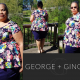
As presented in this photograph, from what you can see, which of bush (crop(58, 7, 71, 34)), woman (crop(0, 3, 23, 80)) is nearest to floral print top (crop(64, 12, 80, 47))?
bush (crop(58, 7, 71, 34))

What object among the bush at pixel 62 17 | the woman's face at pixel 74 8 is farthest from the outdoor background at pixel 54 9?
the woman's face at pixel 74 8

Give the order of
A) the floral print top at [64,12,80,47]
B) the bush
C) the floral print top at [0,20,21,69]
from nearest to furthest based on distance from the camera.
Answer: the floral print top at [0,20,21,69]
the floral print top at [64,12,80,47]
the bush

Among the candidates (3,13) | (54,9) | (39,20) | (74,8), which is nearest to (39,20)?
(39,20)

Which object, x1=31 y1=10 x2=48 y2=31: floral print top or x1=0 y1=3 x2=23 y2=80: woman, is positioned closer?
x1=0 y1=3 x2=23 y2=80: woman

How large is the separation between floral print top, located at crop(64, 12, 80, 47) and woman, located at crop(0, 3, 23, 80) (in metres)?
0.61

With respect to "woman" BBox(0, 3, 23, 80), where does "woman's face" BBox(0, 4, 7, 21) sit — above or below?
above

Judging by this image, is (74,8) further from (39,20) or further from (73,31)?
(39,20)

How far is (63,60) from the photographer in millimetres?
1756

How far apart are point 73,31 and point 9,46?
73 centimetres

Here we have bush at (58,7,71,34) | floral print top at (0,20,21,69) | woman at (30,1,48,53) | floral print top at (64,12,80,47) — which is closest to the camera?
floral print top at (0,20,21,69)

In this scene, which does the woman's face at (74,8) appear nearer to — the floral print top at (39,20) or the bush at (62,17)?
the bush at (62,17)

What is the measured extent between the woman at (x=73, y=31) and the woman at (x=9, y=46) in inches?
24.0

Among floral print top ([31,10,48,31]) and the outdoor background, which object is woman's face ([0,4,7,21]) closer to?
the outdoor background

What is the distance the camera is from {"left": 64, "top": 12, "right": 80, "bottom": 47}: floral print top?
1313 millimetres
